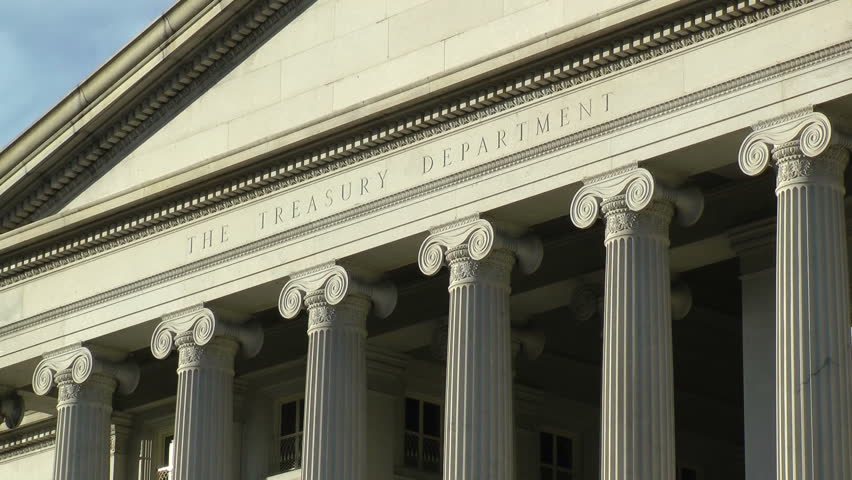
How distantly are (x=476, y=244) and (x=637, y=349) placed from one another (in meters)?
4.69


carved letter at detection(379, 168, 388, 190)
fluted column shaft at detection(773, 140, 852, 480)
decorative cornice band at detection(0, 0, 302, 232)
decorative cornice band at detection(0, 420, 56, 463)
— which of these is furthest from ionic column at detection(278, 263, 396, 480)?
decorative cornice band at detection(0, 420, 56, 463)

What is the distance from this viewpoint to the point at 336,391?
1773 inches

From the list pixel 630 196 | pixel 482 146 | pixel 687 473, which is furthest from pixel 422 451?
pixel 630 196

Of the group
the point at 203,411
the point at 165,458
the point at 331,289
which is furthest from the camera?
the point at 165,458

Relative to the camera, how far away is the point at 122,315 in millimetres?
50062

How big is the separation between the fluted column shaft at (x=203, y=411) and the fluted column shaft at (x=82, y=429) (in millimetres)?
3368

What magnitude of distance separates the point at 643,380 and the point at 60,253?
18.1 metres

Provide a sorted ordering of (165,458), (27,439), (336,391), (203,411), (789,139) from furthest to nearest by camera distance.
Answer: (27,439) < (165,458) < (203,411) < (336,391) < (789,139)

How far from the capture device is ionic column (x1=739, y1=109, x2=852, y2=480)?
3628 cm

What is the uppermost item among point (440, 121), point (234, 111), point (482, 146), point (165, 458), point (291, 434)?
point (234, 111)

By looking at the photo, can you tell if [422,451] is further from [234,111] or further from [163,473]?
[234,111]

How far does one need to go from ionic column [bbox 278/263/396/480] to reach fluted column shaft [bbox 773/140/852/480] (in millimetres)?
10737

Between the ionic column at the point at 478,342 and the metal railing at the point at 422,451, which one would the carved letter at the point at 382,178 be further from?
the metal railing at the point at 422,451

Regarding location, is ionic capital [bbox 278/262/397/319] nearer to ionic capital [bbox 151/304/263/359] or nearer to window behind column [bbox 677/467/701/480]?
ionic capital [bbox 151/304/263/359]
